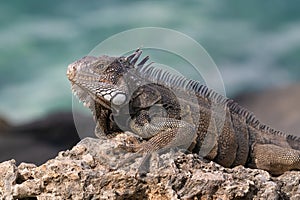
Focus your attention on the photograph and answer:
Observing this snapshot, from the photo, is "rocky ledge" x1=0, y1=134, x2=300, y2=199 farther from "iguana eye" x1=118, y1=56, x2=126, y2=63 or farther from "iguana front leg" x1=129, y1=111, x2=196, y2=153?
"iguana eye" x1=118, y1=56, x2=126, y2=63

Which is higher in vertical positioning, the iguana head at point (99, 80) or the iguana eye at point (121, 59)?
the iguana eye at point (121, 59)

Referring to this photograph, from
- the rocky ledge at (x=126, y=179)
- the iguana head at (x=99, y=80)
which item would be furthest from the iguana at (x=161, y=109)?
the rocky ledge at (x=126, y=179)

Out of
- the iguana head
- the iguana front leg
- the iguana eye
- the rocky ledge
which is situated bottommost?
the rocky ledge

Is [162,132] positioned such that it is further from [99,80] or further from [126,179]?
[126,179]

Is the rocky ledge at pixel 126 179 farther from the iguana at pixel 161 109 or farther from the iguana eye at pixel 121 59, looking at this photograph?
the iguana eye at pixel 121 59

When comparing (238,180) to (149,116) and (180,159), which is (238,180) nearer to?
(180,159)

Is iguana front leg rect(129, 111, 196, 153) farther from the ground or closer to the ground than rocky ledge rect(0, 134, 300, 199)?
farther from the ground

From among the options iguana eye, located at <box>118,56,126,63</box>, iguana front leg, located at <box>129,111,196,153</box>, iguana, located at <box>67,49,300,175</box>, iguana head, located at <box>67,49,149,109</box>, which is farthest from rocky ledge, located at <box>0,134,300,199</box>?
iguana eye, located at <box>118,56,126,63</box>

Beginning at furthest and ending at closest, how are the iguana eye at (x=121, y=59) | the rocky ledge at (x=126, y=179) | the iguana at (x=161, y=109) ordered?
the iguana eye at (x=121, y=59) < the iguana at (x=161, y=109) < the rocky ledge at (x=126, y=179)
